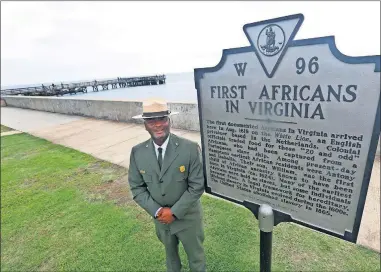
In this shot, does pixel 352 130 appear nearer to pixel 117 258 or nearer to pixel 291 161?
pixel 291 161

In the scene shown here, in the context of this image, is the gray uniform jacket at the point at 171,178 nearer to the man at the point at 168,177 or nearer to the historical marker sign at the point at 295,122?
the man at the point at 168,177

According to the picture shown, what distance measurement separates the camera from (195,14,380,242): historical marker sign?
4.53 ft

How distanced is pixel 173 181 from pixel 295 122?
3.45 ft

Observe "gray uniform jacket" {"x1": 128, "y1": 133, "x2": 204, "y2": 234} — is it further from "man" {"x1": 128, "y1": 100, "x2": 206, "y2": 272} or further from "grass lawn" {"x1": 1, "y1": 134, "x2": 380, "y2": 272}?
"grass lawn" {"x1": 1, "y1": 134, "x2": 380, "y2": 272}

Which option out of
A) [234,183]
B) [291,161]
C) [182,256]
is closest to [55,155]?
[182,256]

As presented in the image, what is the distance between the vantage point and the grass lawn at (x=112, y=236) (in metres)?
2.77

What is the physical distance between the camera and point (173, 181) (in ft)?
6.85

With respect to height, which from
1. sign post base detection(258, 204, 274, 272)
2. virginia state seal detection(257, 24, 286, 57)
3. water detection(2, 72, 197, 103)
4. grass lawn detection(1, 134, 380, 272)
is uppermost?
water detection(2, 72, 197, 103)

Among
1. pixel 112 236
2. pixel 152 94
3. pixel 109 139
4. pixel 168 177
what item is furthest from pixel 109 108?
pixel 152 94

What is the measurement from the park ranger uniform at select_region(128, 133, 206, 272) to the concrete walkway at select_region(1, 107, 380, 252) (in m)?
2.13

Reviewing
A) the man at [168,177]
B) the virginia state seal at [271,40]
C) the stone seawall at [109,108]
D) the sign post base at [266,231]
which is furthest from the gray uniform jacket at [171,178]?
the stone seawall at [109,108]

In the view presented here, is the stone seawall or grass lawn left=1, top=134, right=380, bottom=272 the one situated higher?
the stone seawall

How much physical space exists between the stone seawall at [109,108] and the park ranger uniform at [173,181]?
167 inches

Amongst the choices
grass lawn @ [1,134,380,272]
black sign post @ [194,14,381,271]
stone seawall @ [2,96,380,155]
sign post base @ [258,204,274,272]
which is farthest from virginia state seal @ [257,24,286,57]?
stone seawall @ [2,96,380,155]
